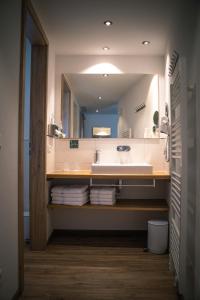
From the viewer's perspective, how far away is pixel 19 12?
181cm

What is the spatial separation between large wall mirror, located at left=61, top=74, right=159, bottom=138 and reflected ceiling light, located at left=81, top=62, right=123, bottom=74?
0.04m

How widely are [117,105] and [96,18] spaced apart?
3.51 feet

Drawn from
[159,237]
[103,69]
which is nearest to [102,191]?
[159,237]

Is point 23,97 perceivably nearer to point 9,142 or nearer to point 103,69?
point 9,142

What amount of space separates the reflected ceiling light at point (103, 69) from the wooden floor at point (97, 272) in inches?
83.8

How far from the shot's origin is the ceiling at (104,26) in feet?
7.16

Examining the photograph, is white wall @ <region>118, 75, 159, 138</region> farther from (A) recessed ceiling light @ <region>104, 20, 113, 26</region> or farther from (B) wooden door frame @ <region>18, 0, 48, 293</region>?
(B) wooden door frame @ <region>18, 0, 48, 293</region>

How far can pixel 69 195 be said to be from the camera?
2779 mm

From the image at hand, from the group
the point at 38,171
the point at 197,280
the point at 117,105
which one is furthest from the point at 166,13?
the point at 197,280

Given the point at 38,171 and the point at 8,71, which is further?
the point at 38,171

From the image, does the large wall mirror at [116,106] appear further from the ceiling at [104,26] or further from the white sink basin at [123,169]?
the white sink basin at [123,169]

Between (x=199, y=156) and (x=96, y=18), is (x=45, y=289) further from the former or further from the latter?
(x=96, y=18)

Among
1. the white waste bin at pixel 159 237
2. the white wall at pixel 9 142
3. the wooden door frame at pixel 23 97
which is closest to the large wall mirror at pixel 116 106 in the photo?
the wooden door frame at pixel 23 97

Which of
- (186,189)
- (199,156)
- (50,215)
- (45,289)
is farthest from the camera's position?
(50,215)
